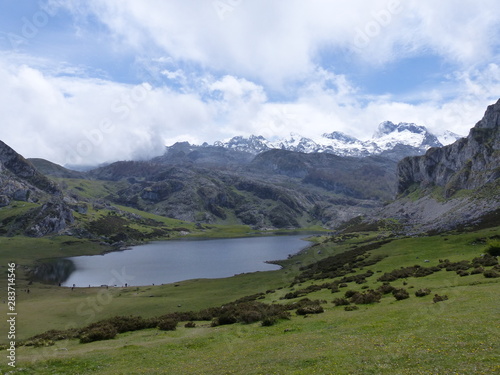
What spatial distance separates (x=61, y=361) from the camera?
22391mm

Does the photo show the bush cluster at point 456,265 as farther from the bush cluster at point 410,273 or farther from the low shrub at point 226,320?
the low shrub at point 226,320

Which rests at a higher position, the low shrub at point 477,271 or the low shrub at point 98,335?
the low shrub at point 477,271

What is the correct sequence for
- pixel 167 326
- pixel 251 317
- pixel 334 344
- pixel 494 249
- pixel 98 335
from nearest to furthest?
pixel 334 344 → pixel 98 335 → pixel 251 317 → pixel 167 326 → pixel 494 249

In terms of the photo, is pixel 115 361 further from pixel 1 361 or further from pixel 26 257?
pixel 26 257

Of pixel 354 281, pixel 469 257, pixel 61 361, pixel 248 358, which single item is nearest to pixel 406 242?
pixel 469 257

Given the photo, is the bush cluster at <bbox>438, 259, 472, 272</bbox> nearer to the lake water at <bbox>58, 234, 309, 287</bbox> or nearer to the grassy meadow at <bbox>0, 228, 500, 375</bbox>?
the grassy meadow at <bbox>0, 228, 500, 375</bbox>

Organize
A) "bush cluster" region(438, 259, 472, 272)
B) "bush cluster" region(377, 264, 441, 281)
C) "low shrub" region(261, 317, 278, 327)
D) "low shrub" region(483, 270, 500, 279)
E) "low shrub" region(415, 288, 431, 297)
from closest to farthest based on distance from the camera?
"low shrub" region(261, 317, 278, 327), "low shrub" region(415, 288, 431, 297), "low shrub" region(483, 270, 500, 279), "bush cluster" region(438, 259, 472, 272), "bush cluster" region(377, 264, 441, 281)

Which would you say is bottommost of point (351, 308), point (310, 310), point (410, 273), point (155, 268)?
point (310, 310)

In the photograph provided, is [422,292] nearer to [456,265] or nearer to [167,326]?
[456,265]

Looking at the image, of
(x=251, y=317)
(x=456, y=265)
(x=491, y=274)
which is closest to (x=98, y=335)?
(x=251, y=317)

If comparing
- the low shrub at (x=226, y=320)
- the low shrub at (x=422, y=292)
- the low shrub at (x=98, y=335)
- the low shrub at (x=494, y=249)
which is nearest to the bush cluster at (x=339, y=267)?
the low shrub at (x=494, y=249)

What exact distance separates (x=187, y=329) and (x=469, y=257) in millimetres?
39735

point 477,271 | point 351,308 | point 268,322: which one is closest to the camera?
point 268,322

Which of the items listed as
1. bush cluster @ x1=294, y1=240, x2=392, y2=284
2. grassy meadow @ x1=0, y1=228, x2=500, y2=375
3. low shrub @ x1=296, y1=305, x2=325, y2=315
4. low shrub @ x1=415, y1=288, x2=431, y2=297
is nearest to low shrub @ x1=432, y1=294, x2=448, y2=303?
grassy meadow @ x1=0, y1=228, x2=500, y2=375
